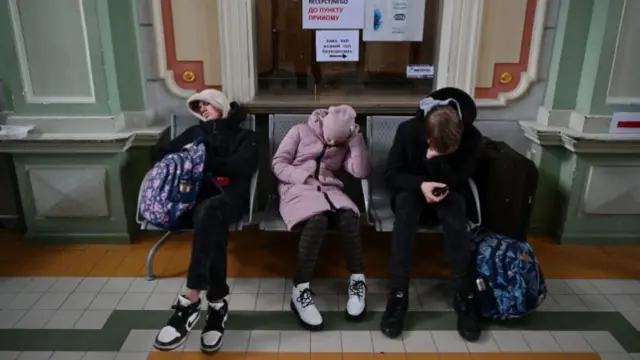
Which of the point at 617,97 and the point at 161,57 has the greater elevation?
the point at 161,57

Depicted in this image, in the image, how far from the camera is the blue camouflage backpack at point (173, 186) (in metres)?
2.29

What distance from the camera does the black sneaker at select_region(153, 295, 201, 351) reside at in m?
2.09

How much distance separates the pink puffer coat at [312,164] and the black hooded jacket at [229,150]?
0.16 metres

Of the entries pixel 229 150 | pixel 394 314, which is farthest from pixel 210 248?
pixel 394 314

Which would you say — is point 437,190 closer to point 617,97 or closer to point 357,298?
point 357,298

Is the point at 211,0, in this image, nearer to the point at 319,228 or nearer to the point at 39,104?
the point at 39,104

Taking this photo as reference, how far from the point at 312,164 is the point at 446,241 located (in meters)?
0.76

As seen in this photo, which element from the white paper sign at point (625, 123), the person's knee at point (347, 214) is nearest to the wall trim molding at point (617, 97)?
the white paper sign at point (625, 123)

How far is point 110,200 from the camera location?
9.58 ft

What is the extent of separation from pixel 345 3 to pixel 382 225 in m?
1.39

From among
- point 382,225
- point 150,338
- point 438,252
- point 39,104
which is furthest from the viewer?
point 438,252

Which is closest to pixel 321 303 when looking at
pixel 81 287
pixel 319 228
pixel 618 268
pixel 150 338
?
pixel 319 228

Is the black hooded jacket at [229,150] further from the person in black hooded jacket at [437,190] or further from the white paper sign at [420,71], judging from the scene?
A: the white paper sign at [420,71]

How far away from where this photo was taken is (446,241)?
7.60ft
